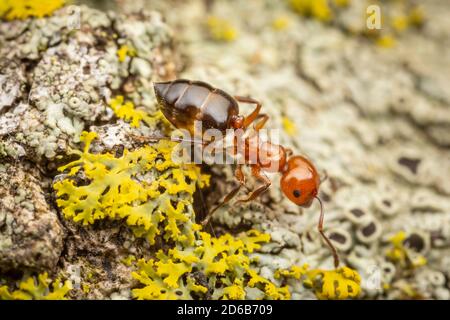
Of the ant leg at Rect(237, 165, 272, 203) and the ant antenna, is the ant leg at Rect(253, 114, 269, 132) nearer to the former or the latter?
the ant leg at Rect(237, 165, 272, 203)

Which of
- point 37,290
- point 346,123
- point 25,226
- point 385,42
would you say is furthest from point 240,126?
point 385,42

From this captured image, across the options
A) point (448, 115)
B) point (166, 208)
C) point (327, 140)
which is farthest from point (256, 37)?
point (166, 208)

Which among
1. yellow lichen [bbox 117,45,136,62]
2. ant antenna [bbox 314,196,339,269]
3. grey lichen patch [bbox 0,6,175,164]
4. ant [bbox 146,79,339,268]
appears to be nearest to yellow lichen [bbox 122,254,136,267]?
ant [bbox 146,79,339,268]

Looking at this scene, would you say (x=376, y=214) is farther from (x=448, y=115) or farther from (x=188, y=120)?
(x=188, y=120)

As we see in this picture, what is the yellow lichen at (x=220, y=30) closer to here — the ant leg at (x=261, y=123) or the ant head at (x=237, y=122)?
the ant leg at (x=261, y=123)

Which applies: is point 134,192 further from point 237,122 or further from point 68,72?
point 68,72

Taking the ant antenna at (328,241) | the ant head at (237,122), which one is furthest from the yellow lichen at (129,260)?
the ant antenna at (328,241)
